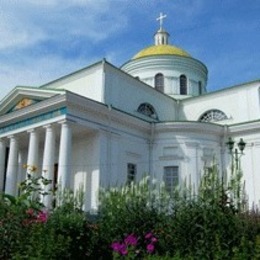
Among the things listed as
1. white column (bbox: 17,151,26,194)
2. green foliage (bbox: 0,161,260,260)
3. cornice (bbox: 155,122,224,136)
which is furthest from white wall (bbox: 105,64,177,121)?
green foliage (bbox: 0,161,260,260)

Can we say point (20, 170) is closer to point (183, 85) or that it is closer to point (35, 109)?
point (35, 109)

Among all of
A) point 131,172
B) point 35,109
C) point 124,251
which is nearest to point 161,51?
point 131,172

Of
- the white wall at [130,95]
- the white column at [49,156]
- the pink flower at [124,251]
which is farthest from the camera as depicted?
the white wall at [130,95]

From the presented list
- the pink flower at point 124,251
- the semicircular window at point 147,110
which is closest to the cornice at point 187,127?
the semicircular window at point 147,110

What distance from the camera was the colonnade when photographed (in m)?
19.1

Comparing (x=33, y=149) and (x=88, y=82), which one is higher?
(x=88, y=82)

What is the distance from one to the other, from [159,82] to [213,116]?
213 inches

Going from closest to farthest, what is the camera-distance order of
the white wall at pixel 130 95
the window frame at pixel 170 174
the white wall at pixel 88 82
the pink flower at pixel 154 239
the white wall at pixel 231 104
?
1. the pink flower at pixel 154 239
2. the white wall at pixel 88 82
3. the white wall at pixel 130 95
4. the window frame at pixel 170 174
5. the white wall at pixel 231 104

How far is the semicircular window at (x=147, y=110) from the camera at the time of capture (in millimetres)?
25266

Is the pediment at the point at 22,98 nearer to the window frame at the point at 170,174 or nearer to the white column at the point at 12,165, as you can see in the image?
the white column at the point at 12,165

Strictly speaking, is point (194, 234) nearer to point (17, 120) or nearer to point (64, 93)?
point (64, 93)

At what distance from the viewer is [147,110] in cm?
2581

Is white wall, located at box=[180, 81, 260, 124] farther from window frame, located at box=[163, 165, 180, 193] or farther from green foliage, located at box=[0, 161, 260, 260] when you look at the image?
green foliage, located at box=[0, 161, 260, 260]

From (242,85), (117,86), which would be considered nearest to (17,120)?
(117,86)
